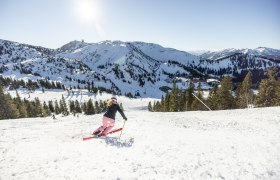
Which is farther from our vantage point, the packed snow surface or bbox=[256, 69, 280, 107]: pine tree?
bbox=[256, 69, 280, 107]: pine tree

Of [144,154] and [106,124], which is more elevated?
[106,124]

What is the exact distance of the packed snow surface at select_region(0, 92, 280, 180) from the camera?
1055cm

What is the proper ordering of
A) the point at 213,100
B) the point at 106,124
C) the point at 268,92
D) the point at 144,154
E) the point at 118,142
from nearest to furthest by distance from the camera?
1. the point at 144,154
2. the point at 118,142
3. the point at 106,124
4. the point at 268,92
5. the point at 213,100

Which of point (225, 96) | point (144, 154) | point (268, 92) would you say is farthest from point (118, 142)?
point (268, 92)

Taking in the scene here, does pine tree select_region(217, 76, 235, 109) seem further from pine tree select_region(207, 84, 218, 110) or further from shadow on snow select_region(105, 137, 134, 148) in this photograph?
shadow on snow select_region(105, 137, 134, 148)

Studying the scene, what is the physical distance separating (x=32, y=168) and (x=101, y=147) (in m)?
4.00

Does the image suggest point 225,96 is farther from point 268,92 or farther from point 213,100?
point 268,92

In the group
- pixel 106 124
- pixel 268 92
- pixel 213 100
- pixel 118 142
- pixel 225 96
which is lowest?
pixel 213 100

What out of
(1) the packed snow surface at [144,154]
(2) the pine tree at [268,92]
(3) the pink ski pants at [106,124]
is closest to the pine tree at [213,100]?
(2) the pine tree at [268,92]

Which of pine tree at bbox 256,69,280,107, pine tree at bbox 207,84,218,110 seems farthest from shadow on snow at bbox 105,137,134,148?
pine tree at bbox 256,69,280,107

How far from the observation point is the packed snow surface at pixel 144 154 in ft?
34.6

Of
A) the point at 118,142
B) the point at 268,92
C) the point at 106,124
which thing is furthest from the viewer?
the point at 268,92

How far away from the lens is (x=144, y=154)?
12.7 meters

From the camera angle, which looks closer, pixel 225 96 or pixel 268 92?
pixel 268 92
